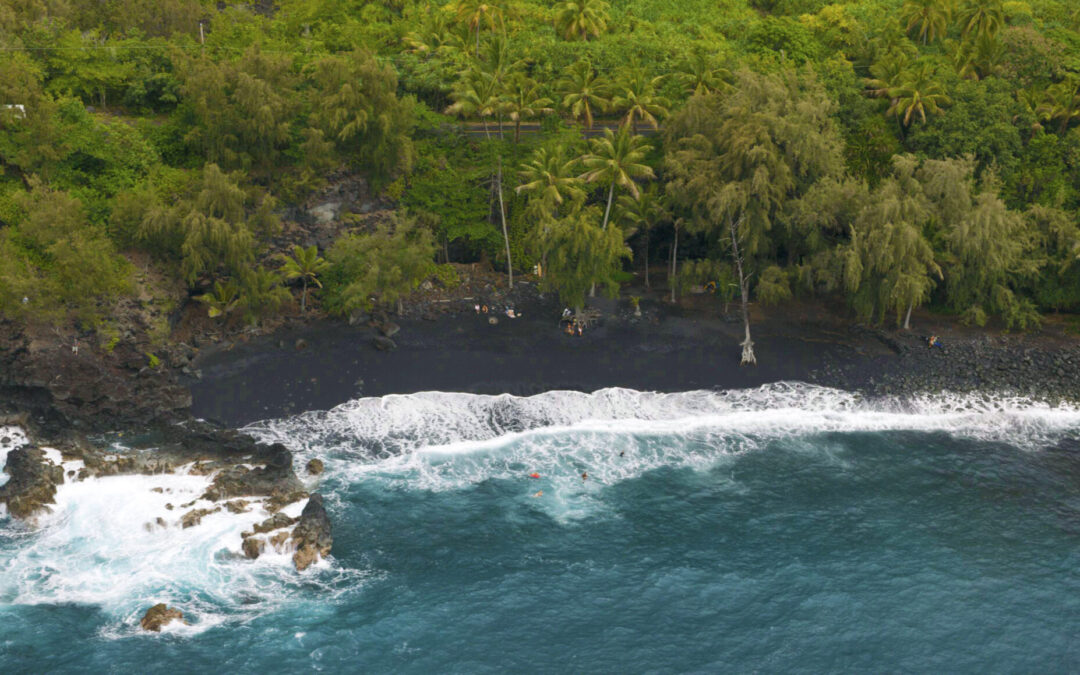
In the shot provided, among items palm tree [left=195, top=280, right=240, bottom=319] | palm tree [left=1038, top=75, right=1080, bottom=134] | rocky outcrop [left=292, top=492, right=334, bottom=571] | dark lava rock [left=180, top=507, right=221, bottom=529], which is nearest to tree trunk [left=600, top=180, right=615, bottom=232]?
palm tree [left=195, top=280, right=240, bottom=319]

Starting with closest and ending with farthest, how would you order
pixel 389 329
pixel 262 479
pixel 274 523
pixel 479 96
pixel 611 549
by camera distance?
pixel 611 549
pixel 274 523
pixel 262 479
pixel 389 329
pixel 479 96

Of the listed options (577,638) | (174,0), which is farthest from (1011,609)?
(174,0)

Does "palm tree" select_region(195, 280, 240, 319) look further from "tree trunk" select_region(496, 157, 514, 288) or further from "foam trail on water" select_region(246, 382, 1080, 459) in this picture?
"tree trunk" select_region(496, 157, 514, 288)

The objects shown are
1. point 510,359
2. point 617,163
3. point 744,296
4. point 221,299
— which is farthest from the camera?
point 617,163

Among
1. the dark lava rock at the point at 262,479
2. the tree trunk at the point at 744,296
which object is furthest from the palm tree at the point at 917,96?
the dark lava rock at the point at 262,479

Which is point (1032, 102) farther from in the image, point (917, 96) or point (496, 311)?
point (496, 311)

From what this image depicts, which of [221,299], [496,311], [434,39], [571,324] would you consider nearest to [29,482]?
[221,299]
